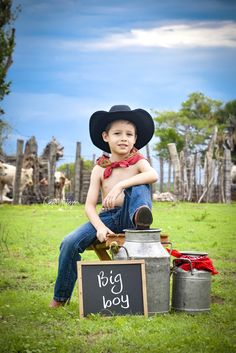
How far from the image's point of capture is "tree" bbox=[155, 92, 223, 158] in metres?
43.2

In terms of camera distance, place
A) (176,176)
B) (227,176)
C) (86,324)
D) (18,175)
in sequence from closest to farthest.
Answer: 1. (86,324)
2. (18,175)
3. (176,176)
4. (227,176)

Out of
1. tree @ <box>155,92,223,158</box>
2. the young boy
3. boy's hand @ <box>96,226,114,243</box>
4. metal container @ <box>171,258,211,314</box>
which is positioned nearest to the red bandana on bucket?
the young boy

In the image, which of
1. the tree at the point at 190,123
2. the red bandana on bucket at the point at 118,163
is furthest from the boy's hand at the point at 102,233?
the tree at the point at 190,123

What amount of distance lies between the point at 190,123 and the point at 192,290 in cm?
4042

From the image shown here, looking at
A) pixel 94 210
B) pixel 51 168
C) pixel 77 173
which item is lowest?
pixel 94 210

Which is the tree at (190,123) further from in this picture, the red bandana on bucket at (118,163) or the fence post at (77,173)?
the red bandana on bucket at (118,163)

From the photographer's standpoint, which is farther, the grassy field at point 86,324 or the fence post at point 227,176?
the fence post at point 227,176

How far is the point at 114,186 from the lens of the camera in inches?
182

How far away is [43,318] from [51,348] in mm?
762

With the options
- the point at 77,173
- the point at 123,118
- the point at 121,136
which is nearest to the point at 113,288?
the point at 121,136

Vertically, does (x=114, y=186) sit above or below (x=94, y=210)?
above

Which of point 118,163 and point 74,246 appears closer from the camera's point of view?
point 74,246

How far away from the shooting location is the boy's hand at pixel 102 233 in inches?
177

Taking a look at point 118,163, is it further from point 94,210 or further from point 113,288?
point 113,288
